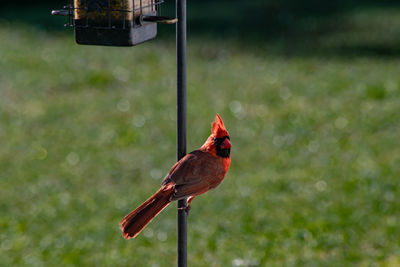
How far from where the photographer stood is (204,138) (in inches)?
315

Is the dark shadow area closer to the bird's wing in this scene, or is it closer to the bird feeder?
the bird feeder

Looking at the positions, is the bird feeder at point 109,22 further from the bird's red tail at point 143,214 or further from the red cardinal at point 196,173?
the bird's red tail at point 143,214

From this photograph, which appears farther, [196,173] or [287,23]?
[287,23]

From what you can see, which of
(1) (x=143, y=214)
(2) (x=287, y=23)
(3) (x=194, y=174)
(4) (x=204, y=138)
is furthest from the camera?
(2) (x=287, y=23)

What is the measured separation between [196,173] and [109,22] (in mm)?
815

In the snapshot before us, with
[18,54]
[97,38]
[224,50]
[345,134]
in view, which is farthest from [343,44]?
[97,38]

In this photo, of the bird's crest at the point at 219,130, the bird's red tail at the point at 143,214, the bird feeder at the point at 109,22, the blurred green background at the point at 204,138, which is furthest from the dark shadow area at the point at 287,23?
the bird's red tail at the point at 143,214

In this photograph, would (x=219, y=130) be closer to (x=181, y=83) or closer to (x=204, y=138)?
(x=181, y=83)

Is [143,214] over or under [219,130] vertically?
under

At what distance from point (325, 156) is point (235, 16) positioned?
8.74m

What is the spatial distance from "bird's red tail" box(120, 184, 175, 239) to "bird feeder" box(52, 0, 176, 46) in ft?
2.36

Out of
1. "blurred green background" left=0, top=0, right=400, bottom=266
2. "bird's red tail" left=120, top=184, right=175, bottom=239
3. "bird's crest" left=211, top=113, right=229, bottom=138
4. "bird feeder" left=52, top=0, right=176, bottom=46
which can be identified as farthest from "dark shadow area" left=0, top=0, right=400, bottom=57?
"bird's red tail" left=120, top=184, right=175, bottom=239

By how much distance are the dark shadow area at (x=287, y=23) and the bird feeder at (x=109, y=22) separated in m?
9.42

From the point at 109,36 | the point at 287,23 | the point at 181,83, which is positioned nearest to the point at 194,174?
the point at 181,83
